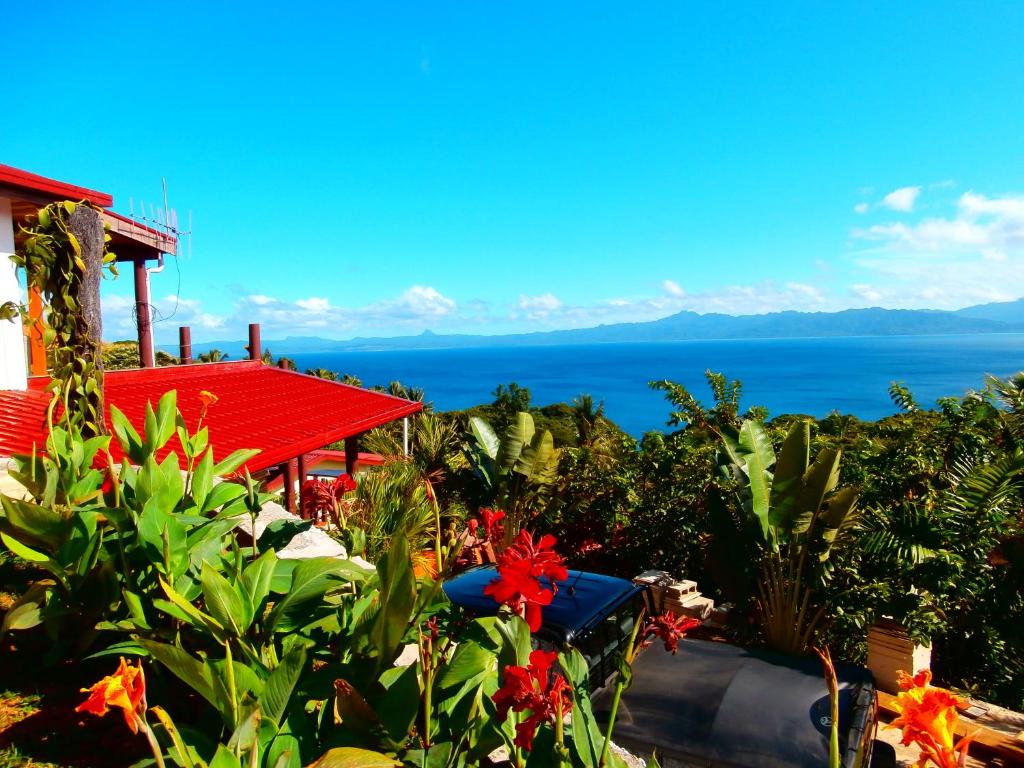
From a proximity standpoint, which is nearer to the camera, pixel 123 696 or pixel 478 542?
pixel 123 696

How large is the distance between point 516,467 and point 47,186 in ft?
24.8

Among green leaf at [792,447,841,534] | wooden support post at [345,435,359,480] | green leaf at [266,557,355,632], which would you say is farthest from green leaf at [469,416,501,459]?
green leaf at [266,557,355,632]

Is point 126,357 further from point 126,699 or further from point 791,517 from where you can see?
point 126,699

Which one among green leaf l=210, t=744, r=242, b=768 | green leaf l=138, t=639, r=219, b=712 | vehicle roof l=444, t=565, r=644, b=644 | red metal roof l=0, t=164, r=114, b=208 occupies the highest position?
red metal roof l=0, t=164, r=114, b=208

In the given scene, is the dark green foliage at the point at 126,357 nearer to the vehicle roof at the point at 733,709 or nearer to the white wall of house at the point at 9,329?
the white wall of house at the point at 9,329

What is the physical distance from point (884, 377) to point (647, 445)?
193 m

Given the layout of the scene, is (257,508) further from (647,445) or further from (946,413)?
(946,413)

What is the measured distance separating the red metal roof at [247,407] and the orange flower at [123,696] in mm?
5278

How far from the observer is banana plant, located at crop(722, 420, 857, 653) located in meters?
6.04

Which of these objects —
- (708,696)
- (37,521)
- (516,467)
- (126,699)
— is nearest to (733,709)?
(708,696)

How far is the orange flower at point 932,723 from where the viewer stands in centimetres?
112

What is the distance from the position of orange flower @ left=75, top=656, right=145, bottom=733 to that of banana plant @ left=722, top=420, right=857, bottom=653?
19.3 ft

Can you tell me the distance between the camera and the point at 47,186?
8578 millimetres

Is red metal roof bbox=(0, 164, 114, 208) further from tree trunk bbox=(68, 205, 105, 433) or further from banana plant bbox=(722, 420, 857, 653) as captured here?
banana plant bbox=(722, 420, 857, 653)
